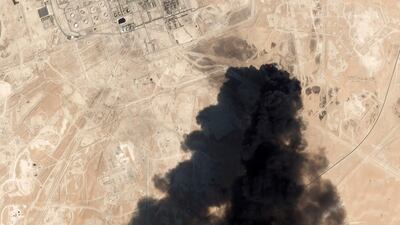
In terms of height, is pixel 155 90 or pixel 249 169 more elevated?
pixel 155 90

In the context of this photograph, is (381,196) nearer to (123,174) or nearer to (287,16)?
(287,16)

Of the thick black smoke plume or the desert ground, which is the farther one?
the desert ground

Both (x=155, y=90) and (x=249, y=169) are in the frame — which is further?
(x=155, y=90)

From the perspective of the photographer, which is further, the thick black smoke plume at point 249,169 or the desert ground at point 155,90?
the desert ground at point 155,90

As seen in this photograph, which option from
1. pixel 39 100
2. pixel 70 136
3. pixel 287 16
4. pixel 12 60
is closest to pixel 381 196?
pixel 287 16
